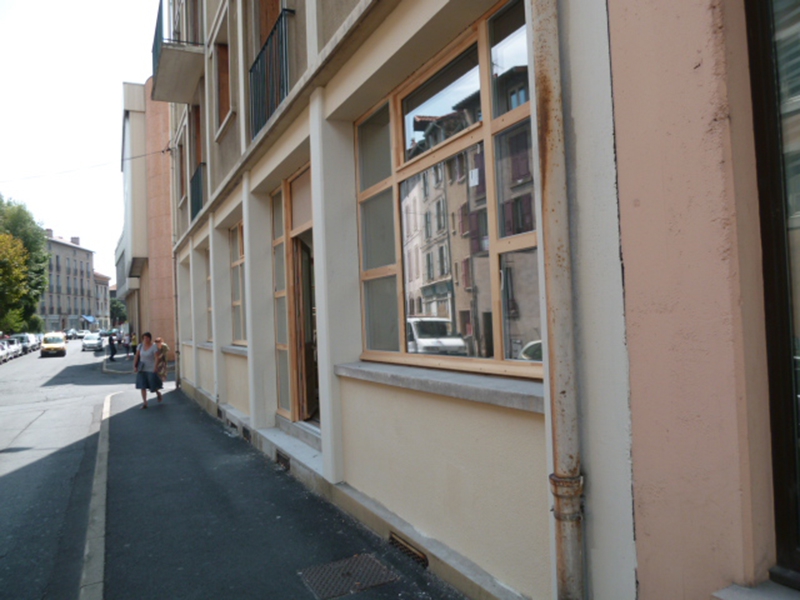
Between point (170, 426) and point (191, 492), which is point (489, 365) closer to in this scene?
point (191, 492)

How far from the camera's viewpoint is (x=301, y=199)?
291 inches

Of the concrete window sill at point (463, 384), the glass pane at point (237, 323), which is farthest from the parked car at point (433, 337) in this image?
the glass pane at point (237, 323)

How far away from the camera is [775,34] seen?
6.83 feet

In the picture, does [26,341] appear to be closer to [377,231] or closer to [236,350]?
[236,350]

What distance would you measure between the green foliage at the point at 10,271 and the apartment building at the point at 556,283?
4272 cm

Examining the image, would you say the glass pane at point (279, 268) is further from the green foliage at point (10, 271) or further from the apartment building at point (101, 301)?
the apartment building at point (101, 301)

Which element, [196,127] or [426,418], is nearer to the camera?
[426,418]

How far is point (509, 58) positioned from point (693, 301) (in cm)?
202

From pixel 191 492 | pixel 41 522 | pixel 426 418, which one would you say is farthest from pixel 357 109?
pixel 41 522

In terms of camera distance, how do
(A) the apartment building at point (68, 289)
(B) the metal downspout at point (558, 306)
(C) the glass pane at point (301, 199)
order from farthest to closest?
(A) the apartment building at point (68, 289)
(C) the glass pane at point (301, 199)
(B) the metal downspout at point (558, 306)

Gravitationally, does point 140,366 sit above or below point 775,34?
below

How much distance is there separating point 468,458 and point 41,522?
4.34 meters

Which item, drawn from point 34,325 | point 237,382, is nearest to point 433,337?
point 237,382

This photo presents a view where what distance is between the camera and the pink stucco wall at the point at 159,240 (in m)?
31.2
